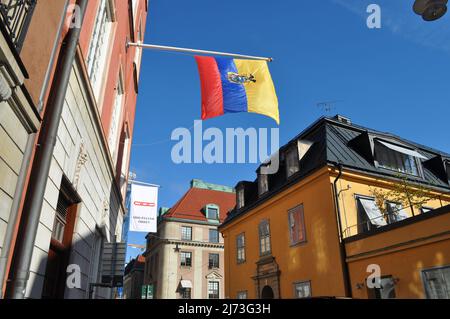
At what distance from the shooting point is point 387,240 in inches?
501

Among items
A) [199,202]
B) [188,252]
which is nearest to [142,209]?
[188,252]

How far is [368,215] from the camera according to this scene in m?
15.3

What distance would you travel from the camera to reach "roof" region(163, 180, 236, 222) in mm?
44562

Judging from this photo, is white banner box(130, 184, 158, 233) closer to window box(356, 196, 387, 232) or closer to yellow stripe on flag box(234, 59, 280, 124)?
yellow stripe on flag box(234, 59, 280, 124)

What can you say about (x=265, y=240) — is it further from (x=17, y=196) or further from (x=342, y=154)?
(x=17, y=196)

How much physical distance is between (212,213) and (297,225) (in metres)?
29.7

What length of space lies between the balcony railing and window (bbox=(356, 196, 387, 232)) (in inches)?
561

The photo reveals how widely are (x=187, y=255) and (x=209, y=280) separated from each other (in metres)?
4.14

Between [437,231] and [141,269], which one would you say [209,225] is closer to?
[141,269]

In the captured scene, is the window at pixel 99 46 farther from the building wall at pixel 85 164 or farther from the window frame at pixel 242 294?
the window frame at pixel 242 294

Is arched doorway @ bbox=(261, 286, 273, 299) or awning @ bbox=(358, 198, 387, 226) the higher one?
awning @ bbox=(358, 198, 387, 226)

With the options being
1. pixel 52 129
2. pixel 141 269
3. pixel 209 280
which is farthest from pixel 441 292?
pixel 141 269

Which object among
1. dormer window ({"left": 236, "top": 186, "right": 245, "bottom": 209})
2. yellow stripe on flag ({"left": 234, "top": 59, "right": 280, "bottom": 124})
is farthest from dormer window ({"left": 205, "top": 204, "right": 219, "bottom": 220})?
yellow stripe on flag ({"left": 234, "top": 59, "right": 280, "bottom": 124})

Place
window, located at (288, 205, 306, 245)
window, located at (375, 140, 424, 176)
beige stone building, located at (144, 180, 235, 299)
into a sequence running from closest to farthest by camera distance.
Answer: window, located at (288, 205, 306, 245)
window, located at (375, 140, 424, 176)
beige stone building, located at (144, 180, 235, 299)
